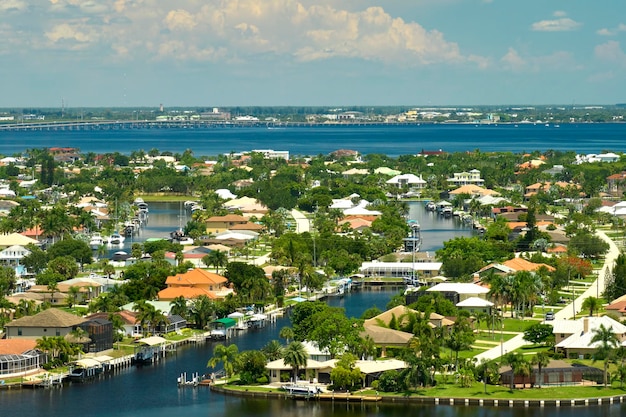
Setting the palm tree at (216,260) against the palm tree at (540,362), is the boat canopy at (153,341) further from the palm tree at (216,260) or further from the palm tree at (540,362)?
the palm tree at (216,260)

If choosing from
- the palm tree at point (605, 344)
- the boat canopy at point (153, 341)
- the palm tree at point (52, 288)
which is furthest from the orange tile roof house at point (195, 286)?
the palm tree at point (605, 344)

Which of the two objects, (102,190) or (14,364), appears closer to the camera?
(14,364)

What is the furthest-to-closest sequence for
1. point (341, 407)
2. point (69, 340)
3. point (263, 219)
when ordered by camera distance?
point (263, 219)
point (69, 340)
point (341, 407)

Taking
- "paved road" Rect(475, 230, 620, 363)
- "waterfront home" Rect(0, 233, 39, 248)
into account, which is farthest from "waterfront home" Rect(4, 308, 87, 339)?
"waterfront home" Rect(0, 233, 39, 248)

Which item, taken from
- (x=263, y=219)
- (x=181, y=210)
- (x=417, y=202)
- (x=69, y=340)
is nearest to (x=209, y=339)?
(x=69, y=340)

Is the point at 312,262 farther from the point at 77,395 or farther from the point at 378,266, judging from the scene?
the point at 77,395

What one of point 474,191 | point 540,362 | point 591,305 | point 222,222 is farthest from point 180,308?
point 474,191
